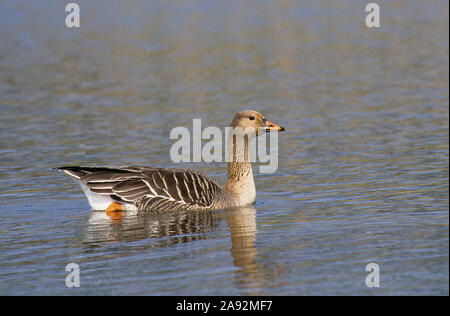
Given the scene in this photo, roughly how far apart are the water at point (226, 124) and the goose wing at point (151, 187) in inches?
11.9

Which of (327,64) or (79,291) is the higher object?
(327,64)

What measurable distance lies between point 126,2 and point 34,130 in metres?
29.2

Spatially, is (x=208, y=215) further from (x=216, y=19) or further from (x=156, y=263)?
(x=216, y=19)

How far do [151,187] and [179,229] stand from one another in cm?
147

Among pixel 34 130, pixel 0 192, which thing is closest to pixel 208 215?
pixel 0 192

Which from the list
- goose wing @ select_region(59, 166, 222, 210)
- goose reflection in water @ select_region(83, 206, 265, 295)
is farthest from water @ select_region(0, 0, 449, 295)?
goose wing @ select_region(59, 166, 222, 210)

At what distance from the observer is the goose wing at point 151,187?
558 inches

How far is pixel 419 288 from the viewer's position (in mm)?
9570

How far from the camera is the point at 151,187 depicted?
14.3m

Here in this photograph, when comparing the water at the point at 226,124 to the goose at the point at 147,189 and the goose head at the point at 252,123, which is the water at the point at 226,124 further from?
the goose head at the point at 252,123

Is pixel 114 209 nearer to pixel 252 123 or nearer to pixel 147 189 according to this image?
pixel 147 189

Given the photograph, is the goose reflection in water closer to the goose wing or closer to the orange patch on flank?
the orange patch on flank

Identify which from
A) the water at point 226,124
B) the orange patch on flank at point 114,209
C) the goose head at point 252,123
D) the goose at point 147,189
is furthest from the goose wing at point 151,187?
the goose head at point 252,123

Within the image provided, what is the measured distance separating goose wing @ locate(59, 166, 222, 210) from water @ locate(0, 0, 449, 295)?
0.30 meters
